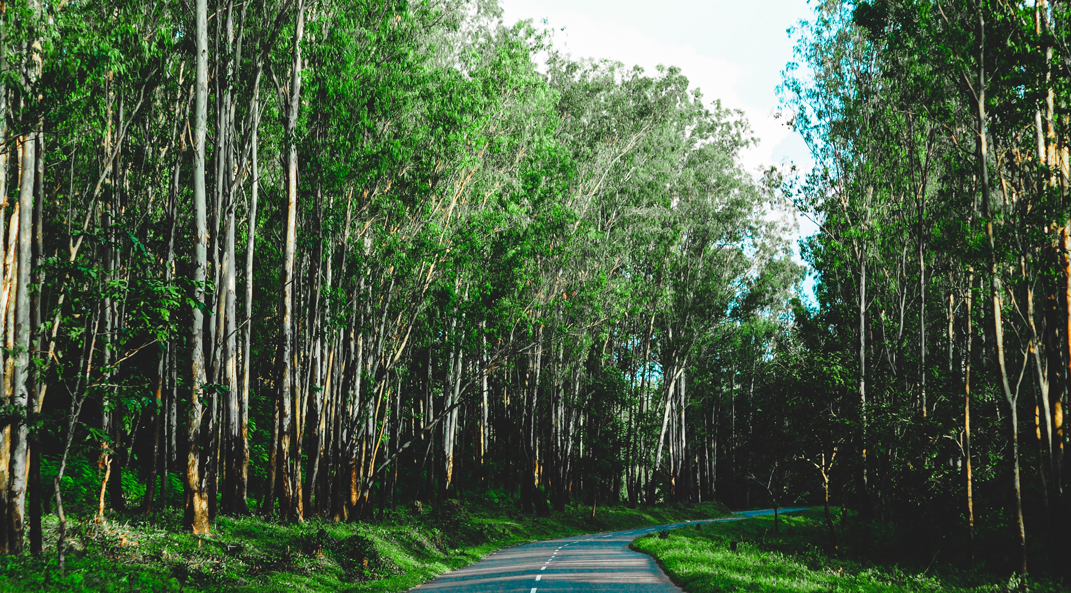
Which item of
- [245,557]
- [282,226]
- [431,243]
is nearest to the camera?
[245,557]

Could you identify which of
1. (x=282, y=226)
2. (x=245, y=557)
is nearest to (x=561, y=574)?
(x=245, y=557)

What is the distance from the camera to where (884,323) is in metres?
28.0

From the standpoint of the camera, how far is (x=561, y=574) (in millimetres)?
15664

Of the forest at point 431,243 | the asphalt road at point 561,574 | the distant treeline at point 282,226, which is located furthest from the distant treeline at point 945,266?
the asphalt road at point 561,574

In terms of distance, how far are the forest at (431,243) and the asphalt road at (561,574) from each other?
445 centimetres

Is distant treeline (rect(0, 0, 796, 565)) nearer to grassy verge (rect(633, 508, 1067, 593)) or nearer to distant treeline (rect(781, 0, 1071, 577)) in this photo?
distant treeline (rect(781, 0, 1071, 577))

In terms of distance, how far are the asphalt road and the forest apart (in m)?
4.45

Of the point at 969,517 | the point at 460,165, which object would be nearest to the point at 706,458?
the point at 969,517

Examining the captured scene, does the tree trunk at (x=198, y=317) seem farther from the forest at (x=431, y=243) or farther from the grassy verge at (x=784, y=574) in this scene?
the grassy verge at (x=784, y=574)

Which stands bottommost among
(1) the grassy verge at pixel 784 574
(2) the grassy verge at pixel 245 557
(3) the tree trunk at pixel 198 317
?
(1) the grassy verge at pixel 784 574

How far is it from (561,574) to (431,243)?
8895 millimetres

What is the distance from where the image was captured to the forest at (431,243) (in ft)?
40.6

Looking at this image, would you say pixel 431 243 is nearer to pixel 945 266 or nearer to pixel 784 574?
pixel 784 574

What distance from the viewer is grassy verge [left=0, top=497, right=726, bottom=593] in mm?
10555
